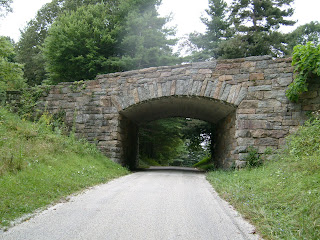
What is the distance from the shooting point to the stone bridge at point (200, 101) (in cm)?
756

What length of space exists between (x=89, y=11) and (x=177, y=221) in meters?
16.1

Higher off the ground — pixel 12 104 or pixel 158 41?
pixel 158 41

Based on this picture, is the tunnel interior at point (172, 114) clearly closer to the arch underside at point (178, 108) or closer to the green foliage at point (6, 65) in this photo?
the arch underside at point (178, 108)

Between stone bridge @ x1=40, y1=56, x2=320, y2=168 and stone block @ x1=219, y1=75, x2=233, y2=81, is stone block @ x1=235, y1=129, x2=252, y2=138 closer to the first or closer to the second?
stone bridge @ x1=40, y1=56, x2=320, y2=168

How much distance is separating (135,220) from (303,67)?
20.3 feet

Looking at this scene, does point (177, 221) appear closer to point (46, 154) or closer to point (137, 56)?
point (46, 154)

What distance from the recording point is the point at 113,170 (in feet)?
24.9

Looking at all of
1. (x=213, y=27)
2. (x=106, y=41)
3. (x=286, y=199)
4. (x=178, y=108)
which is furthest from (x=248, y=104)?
(x=213, y=27)

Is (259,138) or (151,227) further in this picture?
(259,138)

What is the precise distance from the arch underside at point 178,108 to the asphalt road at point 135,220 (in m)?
4.56

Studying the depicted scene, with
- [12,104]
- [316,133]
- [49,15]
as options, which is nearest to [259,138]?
[316,133]

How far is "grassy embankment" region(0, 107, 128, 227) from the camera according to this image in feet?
11.6

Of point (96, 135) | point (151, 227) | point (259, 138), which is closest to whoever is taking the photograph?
point (151, 227)

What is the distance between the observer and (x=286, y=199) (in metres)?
3.59
